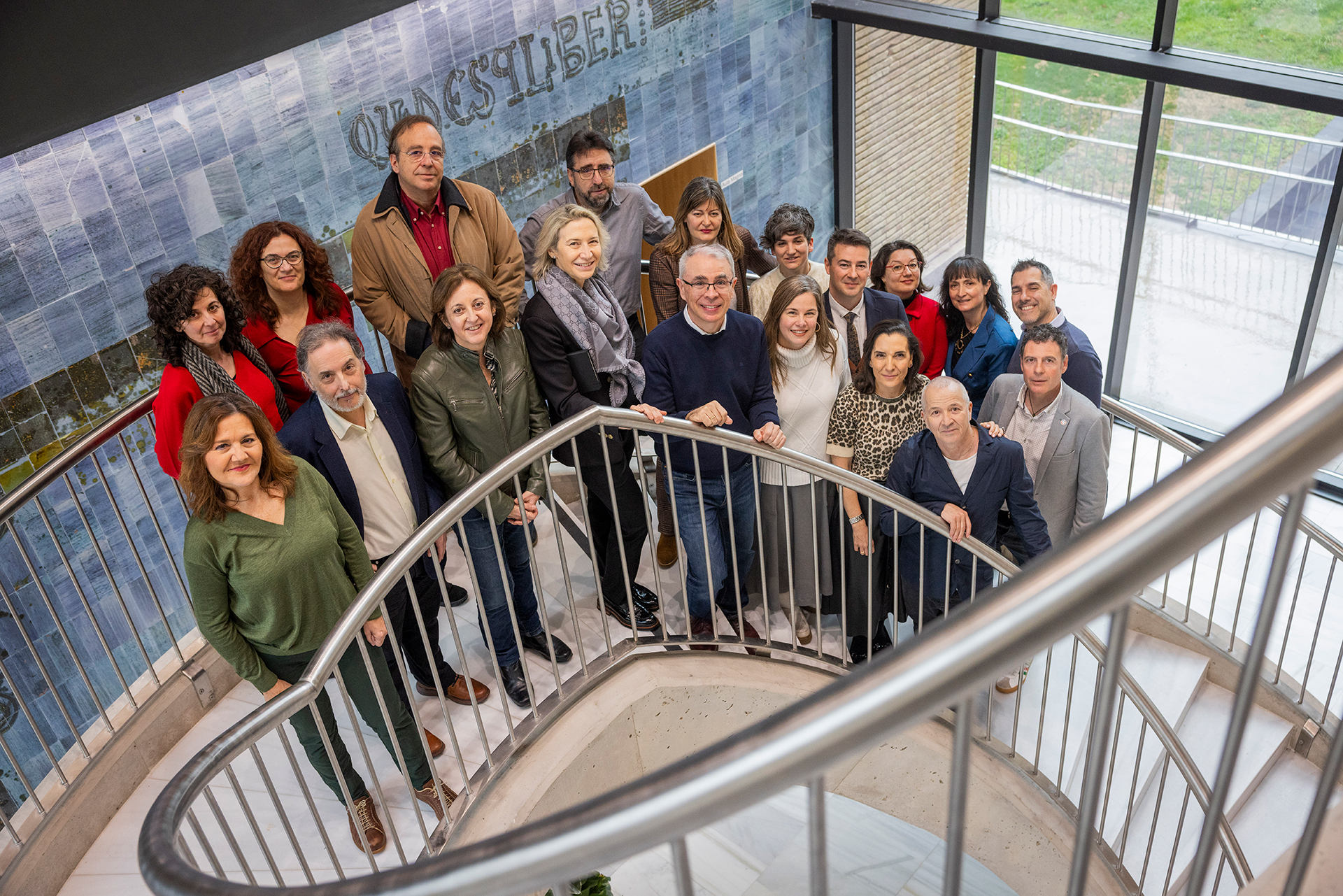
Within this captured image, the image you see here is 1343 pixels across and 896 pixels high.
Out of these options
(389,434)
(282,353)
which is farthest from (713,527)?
(282,353)

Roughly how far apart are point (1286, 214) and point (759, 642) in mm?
4652

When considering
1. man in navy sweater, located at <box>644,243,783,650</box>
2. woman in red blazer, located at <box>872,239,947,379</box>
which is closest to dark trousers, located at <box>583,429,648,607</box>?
man in navy sweater, located at <box>644,243,783,650</box>

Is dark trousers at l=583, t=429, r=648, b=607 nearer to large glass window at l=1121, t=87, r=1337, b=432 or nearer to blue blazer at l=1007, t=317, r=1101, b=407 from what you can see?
blue blazer at l=1007, t=317, r=1101, b=407

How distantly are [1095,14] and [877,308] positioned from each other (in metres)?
3.46

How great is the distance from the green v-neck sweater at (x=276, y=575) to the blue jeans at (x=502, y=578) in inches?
20.2

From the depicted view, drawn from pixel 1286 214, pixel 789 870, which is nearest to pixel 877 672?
pixel 789 870

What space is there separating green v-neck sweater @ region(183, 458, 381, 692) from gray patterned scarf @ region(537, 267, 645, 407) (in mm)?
1050

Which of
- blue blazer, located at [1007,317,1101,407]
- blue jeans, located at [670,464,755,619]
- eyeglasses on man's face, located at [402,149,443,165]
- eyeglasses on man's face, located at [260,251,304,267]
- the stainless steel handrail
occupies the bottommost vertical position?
blue jeans, located at [670,464,755,619]

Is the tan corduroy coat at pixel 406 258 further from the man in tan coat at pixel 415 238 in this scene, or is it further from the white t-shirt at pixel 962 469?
the white t-shirt at pixel 962 469

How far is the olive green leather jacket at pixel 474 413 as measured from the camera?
10.8 feet

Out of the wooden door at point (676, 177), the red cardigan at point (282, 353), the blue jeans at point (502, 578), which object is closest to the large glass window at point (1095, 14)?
the wooden door at point (676, 177)

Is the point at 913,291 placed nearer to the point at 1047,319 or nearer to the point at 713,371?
the point at 1047,319

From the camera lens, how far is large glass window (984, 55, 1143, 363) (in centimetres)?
669

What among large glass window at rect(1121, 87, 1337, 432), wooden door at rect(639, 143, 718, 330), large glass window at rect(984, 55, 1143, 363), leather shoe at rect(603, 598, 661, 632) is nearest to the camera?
leather shoe at rect(603, 598, 661, 632)
